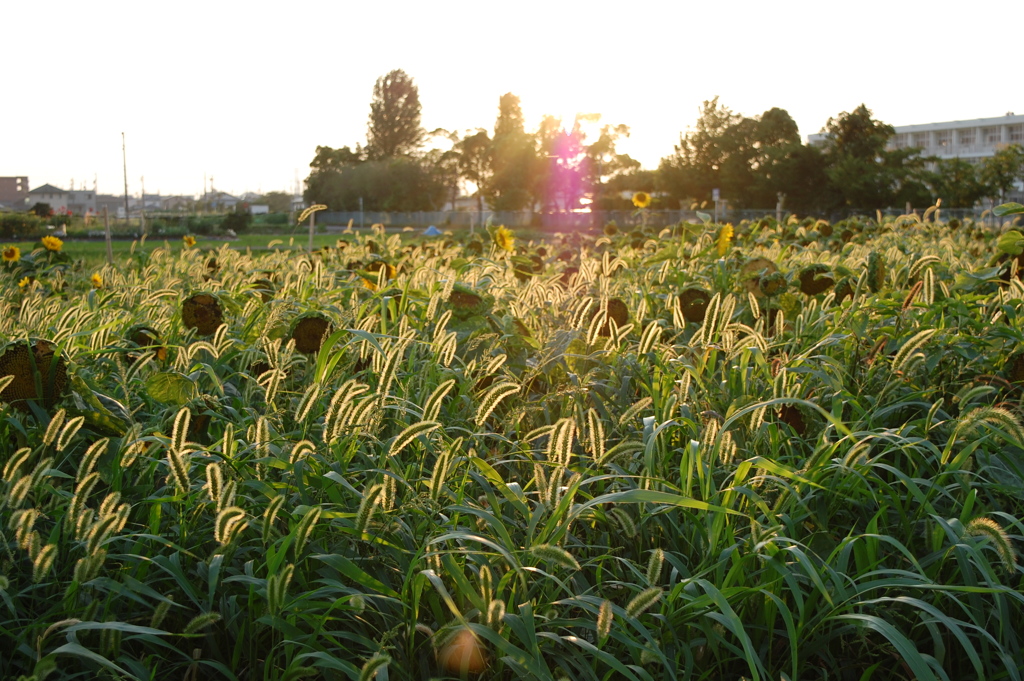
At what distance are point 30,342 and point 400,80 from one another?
71222mm

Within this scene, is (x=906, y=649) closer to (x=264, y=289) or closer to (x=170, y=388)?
(x=170, y=388)

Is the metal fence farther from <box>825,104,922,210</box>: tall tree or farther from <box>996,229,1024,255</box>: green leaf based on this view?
<box>996,229,1024,255</box>: green leaf

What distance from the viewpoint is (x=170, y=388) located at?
2.05m

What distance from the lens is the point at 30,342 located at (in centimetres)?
187

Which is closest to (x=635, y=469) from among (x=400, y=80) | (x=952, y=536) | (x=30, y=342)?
(x=952, y=536)

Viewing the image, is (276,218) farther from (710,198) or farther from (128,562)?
(128,562)

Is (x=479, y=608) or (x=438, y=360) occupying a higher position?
(x=438, y=360)

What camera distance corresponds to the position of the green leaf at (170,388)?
204 centimetres

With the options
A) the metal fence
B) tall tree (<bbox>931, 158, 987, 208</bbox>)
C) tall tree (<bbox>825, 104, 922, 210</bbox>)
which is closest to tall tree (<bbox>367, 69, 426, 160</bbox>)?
the metal fence

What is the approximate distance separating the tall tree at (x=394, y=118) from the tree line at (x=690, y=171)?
0.28 meters

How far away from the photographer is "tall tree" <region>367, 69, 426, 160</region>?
69438 millimetres

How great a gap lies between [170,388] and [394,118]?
232 ft

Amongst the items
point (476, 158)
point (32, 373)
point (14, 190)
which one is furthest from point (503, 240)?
point (14, 190)

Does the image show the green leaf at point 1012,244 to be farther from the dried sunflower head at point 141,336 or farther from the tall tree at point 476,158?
the tall tree at point 476,158
